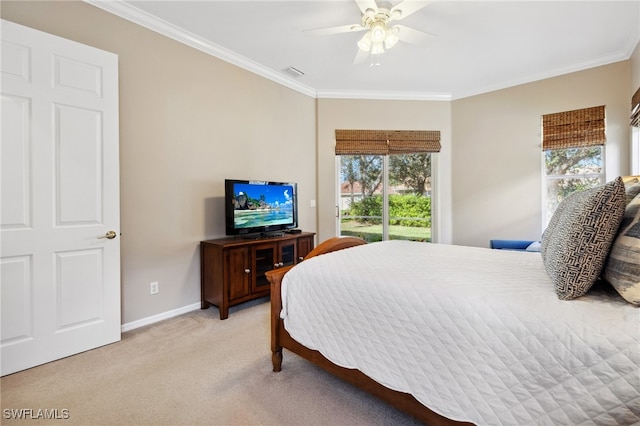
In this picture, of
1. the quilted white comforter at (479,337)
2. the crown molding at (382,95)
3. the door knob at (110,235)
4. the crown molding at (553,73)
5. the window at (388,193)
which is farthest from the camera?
the window at (388,193)

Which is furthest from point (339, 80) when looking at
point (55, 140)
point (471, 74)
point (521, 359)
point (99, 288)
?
point (521, 359)

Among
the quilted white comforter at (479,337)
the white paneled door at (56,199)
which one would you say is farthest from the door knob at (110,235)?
the quilted white comforter at (479,337)

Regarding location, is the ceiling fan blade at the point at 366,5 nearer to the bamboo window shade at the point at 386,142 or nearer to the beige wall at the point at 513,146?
the bamboo window shade at the point at 386,142

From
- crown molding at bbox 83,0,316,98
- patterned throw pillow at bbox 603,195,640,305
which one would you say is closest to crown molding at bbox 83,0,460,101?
crown molding at bbox 83,0,316,98

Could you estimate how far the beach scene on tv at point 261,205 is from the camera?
3072 millimetres

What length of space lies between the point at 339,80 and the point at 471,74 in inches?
67.8

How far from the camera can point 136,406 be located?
5.23 ft

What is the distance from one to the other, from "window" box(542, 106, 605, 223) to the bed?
2.72 m

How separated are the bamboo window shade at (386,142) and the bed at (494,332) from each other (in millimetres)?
2955

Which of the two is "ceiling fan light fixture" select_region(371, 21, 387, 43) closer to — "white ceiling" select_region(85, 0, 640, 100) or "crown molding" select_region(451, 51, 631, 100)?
"white ceiling" select_region(85, 0, 640, 100)

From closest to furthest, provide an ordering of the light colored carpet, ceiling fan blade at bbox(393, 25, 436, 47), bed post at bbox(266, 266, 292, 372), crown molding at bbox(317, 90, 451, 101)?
the light colored carpet, bed post at bbox(266, 266, 292, 372), ceiling fan blade at bbox(393, 25, 436, 47), crown molding at bbox(317, 90, 451, 101)

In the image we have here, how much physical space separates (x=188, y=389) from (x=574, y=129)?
15.6ft

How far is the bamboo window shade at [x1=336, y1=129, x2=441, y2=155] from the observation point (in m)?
4.39

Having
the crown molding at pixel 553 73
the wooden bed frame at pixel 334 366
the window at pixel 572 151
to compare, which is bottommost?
the wooden bed frame at pixel 334 366
